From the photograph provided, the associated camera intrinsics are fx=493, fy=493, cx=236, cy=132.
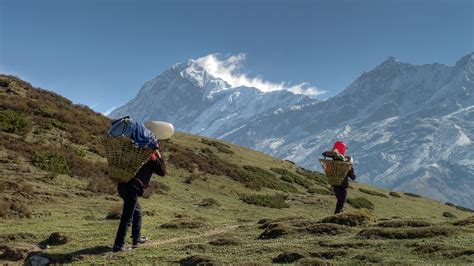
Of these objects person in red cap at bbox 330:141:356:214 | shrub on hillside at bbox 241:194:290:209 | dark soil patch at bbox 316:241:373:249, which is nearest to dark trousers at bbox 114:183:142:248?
dark soil patch at bbox 316:241:373:249

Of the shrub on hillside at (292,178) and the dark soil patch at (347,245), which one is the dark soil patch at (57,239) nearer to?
the dark soil patch at (347,245)

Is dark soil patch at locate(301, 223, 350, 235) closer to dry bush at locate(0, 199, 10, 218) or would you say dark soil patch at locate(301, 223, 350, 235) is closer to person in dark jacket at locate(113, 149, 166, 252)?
person in dark jacket at locate(113, 149, 166, 252)

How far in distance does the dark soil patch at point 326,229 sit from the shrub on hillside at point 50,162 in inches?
596

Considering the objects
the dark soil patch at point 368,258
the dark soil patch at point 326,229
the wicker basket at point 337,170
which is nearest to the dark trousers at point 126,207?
the dark soil patch at point 326,229

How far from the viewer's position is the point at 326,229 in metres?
14.7

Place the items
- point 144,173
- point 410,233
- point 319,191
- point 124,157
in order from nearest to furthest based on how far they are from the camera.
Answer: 1. point 124,157
2. point 144,173
3. point 410,233
4. point 319,191

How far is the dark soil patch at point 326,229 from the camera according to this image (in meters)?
14.5

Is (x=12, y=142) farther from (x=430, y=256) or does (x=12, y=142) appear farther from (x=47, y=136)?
(x=430, y=256)

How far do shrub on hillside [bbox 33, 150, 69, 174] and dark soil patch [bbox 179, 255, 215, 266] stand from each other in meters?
16.0

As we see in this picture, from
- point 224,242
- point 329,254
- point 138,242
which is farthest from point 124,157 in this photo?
point 329,254

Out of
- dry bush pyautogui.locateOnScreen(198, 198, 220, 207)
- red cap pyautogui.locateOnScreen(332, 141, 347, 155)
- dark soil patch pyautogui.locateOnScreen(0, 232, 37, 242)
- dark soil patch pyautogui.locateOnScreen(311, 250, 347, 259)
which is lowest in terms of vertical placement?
dark soil patch pyautogui.locateOnScreen(0, 232, 37, 242)

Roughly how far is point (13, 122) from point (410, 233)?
2399 cm

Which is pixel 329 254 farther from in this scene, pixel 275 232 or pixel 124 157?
pixel 124 157

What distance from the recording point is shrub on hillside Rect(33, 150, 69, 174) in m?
25.0
